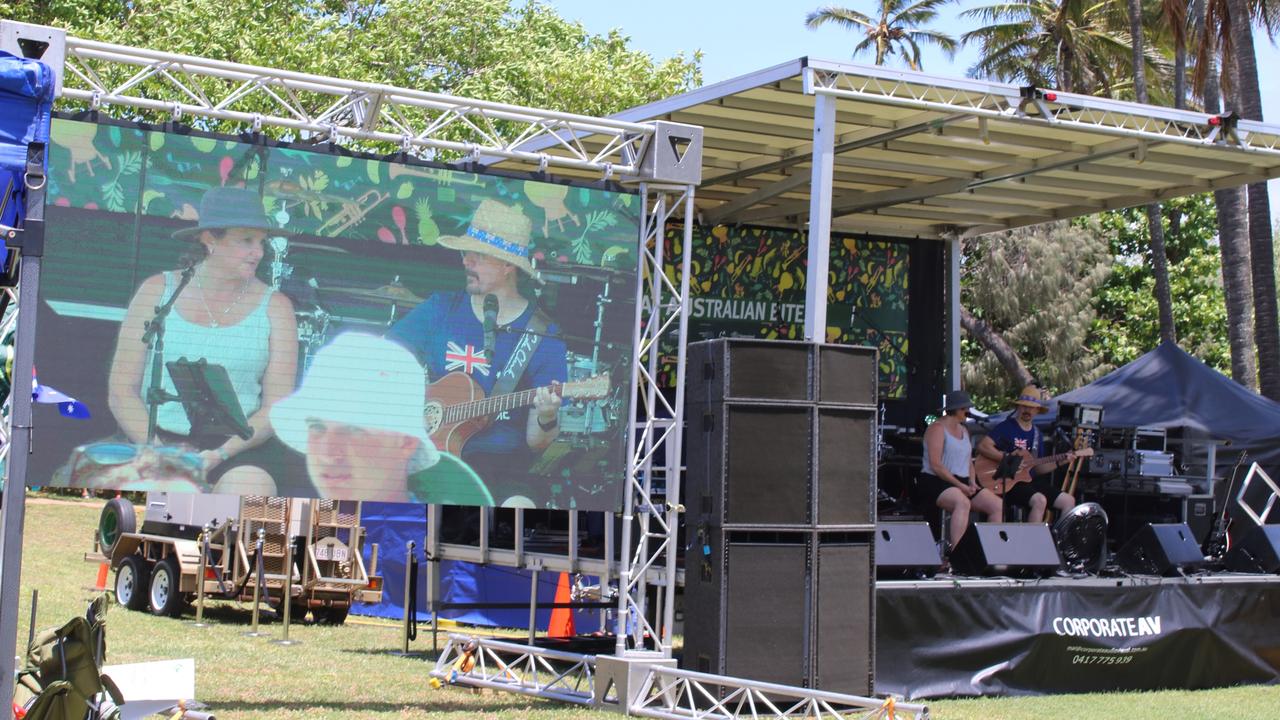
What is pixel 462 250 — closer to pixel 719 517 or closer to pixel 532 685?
pixel 719 517

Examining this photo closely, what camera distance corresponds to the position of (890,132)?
38.2 feet

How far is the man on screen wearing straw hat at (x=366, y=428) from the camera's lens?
323 inches

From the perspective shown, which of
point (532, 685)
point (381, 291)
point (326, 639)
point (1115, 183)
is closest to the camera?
point (381, 291)

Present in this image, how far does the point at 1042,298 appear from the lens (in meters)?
33.4

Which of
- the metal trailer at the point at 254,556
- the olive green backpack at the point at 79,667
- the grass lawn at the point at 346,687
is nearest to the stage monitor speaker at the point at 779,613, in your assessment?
the grass lawn at the point at 346,687

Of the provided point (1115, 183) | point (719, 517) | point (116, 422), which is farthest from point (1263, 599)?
point (116, 422)

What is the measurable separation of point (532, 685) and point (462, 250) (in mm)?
2816

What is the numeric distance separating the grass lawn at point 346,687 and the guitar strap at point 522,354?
195 cm

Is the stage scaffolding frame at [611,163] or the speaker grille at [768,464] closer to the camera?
the stage scaffolding frame at [611,163]

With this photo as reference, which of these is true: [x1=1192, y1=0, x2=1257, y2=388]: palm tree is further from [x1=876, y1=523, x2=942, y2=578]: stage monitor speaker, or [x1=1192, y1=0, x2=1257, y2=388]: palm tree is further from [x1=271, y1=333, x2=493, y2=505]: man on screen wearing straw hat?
[x1=271, y1=333, x2=493, y2=505]: man on screen wearing straw hat

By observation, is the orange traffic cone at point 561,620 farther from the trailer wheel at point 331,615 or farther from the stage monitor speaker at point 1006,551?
the stage monitor speaker at point 1006,551

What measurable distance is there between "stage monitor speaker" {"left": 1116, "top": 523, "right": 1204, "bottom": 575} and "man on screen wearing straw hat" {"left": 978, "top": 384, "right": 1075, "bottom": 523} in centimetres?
64

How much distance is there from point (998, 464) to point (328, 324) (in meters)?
6.15

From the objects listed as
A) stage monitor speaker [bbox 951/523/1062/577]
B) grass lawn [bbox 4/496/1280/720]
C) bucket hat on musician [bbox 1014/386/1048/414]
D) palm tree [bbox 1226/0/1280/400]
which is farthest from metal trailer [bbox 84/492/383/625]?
palm tree [bbox 1226/0/1280/400]
